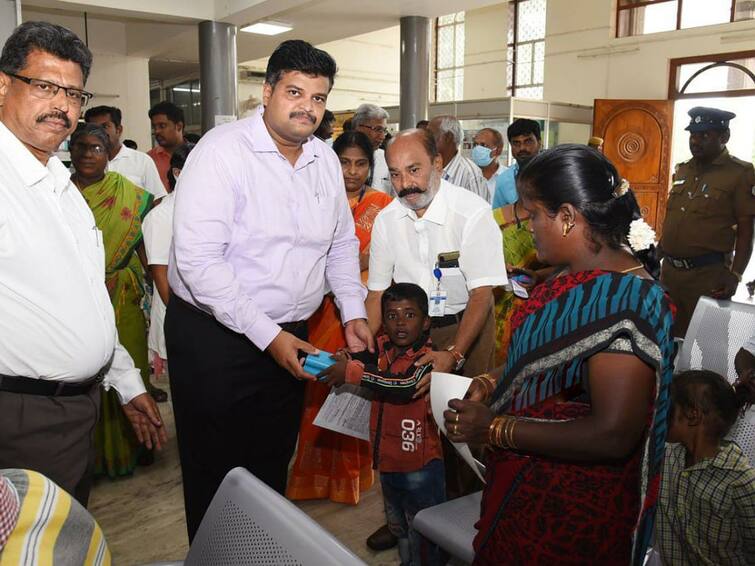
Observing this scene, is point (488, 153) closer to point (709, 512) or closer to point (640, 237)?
point (709, 512)

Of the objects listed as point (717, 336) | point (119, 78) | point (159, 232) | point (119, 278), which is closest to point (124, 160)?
point (119, 278)

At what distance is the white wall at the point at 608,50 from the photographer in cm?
973

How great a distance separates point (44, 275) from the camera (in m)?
1.33

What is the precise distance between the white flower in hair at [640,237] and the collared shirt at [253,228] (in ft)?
2.85

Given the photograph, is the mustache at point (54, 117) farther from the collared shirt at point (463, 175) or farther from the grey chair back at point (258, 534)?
the collared shirt at point (463, 175)

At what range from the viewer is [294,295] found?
177cm

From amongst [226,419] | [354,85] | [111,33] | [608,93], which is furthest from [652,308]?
[354,85]

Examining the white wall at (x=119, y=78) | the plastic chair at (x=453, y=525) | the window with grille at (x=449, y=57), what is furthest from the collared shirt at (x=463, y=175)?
the window with grille at (x=449, y=57)

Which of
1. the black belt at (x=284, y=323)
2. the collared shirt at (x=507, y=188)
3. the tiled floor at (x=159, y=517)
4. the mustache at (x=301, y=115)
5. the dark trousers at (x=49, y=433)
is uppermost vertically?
the mustache at (x=301, y=115)

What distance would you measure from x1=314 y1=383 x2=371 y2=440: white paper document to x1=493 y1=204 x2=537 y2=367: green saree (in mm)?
1065

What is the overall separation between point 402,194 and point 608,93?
10.2 m

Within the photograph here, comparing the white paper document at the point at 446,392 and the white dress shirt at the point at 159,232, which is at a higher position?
the white dress shirt at the point at 159,232

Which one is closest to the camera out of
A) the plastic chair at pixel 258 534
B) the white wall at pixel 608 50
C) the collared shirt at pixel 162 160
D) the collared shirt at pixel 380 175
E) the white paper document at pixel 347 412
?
the plastic chair at pixel 258 534

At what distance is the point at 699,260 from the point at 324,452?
99.1 inches
